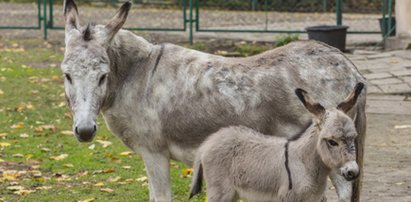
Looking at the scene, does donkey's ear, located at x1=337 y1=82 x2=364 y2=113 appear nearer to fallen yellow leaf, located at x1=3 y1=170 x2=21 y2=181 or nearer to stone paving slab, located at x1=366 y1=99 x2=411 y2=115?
fallen yellow leaf, located at x1=3 y1=170 x2=21 y2=181

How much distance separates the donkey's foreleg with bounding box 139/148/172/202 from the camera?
24.9 feet

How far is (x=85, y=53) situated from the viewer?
7.22 metres

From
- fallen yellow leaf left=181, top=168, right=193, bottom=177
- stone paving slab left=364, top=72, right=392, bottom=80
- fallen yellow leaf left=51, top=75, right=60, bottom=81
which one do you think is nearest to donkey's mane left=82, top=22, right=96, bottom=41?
fallen yellow leaf left=181, top=168, right=193, bottom=177

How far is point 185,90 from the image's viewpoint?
758cm

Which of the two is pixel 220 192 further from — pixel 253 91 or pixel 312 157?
pixel 253 91

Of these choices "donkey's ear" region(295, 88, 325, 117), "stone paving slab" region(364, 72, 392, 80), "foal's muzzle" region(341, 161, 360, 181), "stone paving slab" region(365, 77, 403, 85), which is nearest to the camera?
"foal's muzzle" region(341, 161, 360, 181)

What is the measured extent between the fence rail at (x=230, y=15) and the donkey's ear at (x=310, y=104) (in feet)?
47.5

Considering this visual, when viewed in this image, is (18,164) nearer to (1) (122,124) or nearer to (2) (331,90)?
(1) (122,124)

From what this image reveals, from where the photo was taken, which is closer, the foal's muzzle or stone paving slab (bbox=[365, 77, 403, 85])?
the foal's muzzle

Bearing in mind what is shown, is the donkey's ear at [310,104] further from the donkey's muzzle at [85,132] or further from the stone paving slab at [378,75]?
the stone paving slab at [378,75]

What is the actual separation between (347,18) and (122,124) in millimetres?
16521

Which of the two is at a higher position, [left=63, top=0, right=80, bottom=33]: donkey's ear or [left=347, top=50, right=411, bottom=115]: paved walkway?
[left=63, top=0, right=80, bottom=33]: donkey's ear

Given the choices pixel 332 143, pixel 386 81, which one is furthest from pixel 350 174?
pixel 386 81

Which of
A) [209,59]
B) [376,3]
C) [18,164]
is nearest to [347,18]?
[376,3]
